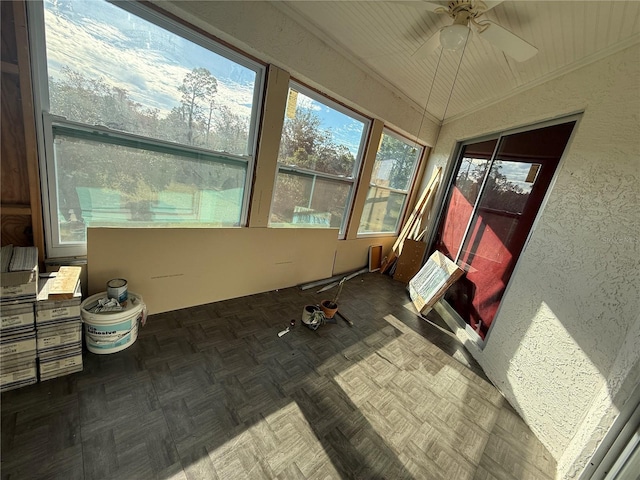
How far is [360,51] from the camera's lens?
92.8 inches

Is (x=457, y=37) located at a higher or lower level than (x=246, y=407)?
higher

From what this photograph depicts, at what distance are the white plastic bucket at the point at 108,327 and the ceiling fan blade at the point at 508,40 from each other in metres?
2.89

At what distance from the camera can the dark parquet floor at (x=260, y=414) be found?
3.82ft

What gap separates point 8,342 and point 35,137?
3.85 feet

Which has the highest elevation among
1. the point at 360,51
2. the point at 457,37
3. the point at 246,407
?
the point at 360,51

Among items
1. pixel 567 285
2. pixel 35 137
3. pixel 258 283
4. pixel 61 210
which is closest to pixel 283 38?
pixel 35 137

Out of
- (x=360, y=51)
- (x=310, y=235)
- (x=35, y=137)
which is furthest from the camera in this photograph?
(x=310, y=235)

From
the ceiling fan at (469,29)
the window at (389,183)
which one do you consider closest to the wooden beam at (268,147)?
the ceiling fan at (469,29)

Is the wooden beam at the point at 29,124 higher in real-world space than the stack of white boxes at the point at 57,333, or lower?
→ higher

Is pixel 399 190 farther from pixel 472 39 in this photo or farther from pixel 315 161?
pixel 472 39

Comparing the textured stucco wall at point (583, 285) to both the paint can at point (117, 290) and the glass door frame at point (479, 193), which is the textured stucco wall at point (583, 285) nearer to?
the glass door frame at point (479, 193)

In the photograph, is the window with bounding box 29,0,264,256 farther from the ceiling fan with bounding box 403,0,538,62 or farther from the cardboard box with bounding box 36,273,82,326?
the ceiling fan with bounding box 403,0,538,62

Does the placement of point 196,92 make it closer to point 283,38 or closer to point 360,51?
point 283,38

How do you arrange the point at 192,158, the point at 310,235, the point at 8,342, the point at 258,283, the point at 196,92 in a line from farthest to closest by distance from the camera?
the point at 310,235 < the point at 258,283 < the point at 192,158 < the point at 196,92 < the point at 8,342
